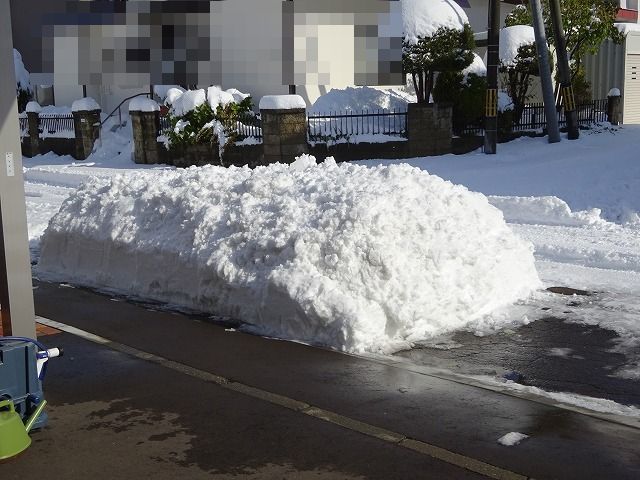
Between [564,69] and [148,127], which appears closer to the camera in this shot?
[564,69]

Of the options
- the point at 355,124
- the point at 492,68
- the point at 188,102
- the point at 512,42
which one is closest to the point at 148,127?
the point at 188,102

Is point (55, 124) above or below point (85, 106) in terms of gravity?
below

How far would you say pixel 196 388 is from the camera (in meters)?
6.05

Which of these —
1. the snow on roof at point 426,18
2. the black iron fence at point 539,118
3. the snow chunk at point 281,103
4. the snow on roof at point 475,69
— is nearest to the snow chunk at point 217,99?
the snow chunk at point 281,103

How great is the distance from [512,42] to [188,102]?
354 inches

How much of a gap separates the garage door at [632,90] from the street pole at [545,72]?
1195 centimetres

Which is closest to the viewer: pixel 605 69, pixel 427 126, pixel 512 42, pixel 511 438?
pixel 511 438

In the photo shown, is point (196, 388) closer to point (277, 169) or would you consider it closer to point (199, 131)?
point (277, 169)

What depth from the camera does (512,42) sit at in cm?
2373

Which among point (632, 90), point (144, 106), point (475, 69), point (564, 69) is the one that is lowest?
point (144, 106)

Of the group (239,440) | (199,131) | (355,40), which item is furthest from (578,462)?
(355,40)

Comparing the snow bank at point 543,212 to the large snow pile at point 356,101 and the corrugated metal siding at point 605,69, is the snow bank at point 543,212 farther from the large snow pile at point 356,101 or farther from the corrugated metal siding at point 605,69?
the corrugated metal siding at point 605,69

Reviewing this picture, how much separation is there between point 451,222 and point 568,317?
53.2 inches

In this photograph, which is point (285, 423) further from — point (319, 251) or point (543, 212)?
point (543, 212)
